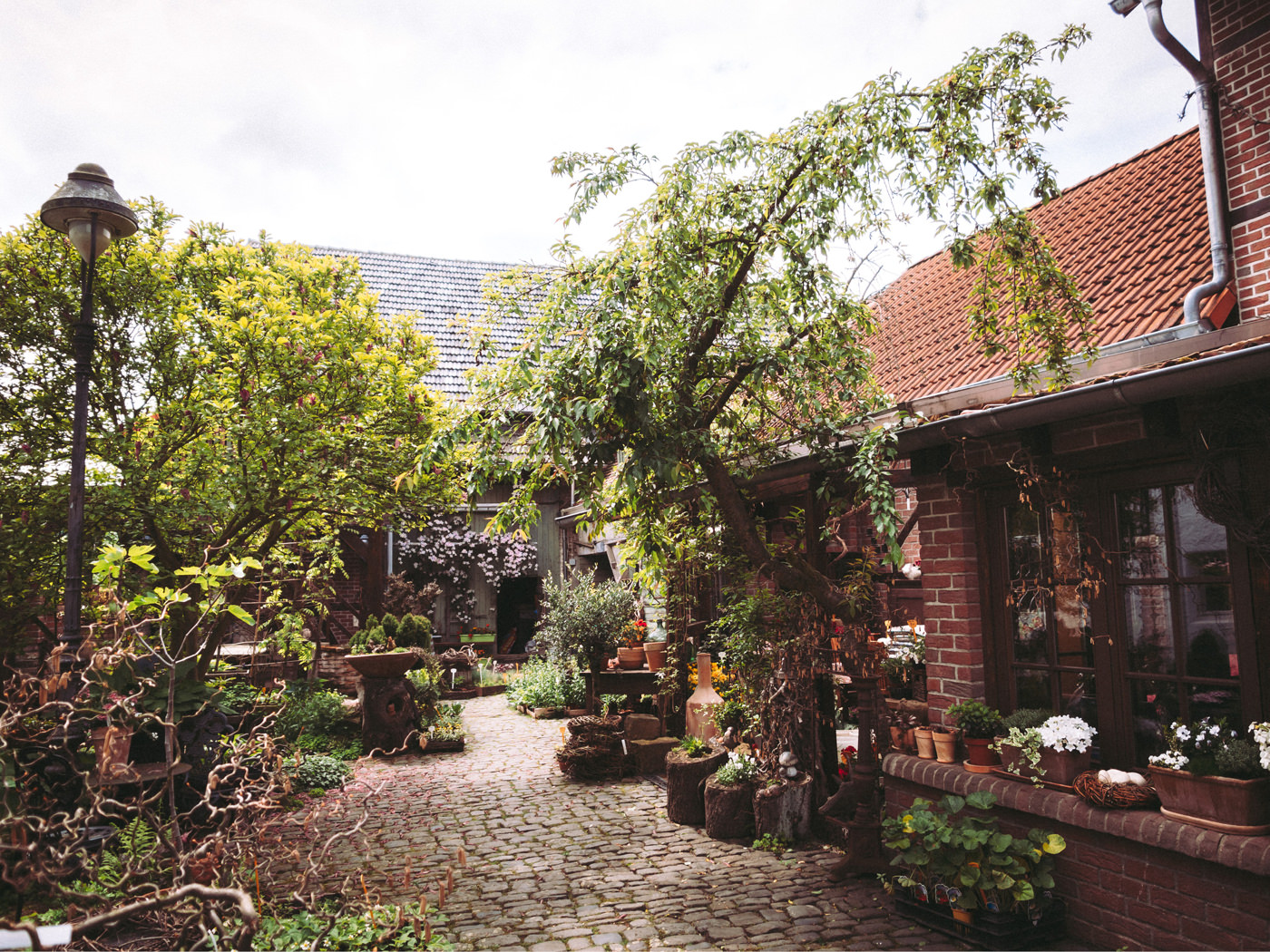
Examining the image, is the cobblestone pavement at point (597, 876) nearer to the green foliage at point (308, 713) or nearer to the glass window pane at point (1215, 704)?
the green foliage at point (308, 713)

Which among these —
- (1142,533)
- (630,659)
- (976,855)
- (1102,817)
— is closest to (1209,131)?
(1142,533)

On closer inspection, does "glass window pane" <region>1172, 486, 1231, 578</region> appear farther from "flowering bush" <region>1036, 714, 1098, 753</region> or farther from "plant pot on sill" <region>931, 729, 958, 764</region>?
"plant pot on sill" <region>931, 729, 958, 764</region>

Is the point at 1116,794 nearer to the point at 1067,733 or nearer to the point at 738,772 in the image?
the point at 1067,733

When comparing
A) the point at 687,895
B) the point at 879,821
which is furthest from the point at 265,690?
the point at 879,821

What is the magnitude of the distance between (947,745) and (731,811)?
1.90 metres

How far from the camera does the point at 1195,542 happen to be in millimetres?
3945

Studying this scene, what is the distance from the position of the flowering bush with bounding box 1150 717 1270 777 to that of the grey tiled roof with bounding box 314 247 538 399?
44.4ft

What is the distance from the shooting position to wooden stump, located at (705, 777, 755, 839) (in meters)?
6.07

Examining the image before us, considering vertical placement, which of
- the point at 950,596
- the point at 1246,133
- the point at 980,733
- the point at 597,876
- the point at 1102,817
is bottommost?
the point at 597,876

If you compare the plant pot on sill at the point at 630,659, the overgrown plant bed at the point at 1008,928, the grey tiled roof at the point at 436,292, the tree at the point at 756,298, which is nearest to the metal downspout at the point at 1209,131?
the tree at the point at 756,298

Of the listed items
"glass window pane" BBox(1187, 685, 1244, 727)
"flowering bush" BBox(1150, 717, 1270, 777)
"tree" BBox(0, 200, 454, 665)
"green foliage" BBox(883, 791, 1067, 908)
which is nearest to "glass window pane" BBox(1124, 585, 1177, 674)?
"glass window pane" BBox(1187, 685, 1244, 727)

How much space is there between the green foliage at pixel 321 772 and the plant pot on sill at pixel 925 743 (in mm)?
5446

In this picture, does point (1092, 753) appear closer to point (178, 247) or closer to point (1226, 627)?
point (1226, 627)

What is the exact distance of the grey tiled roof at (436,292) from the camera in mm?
16250
